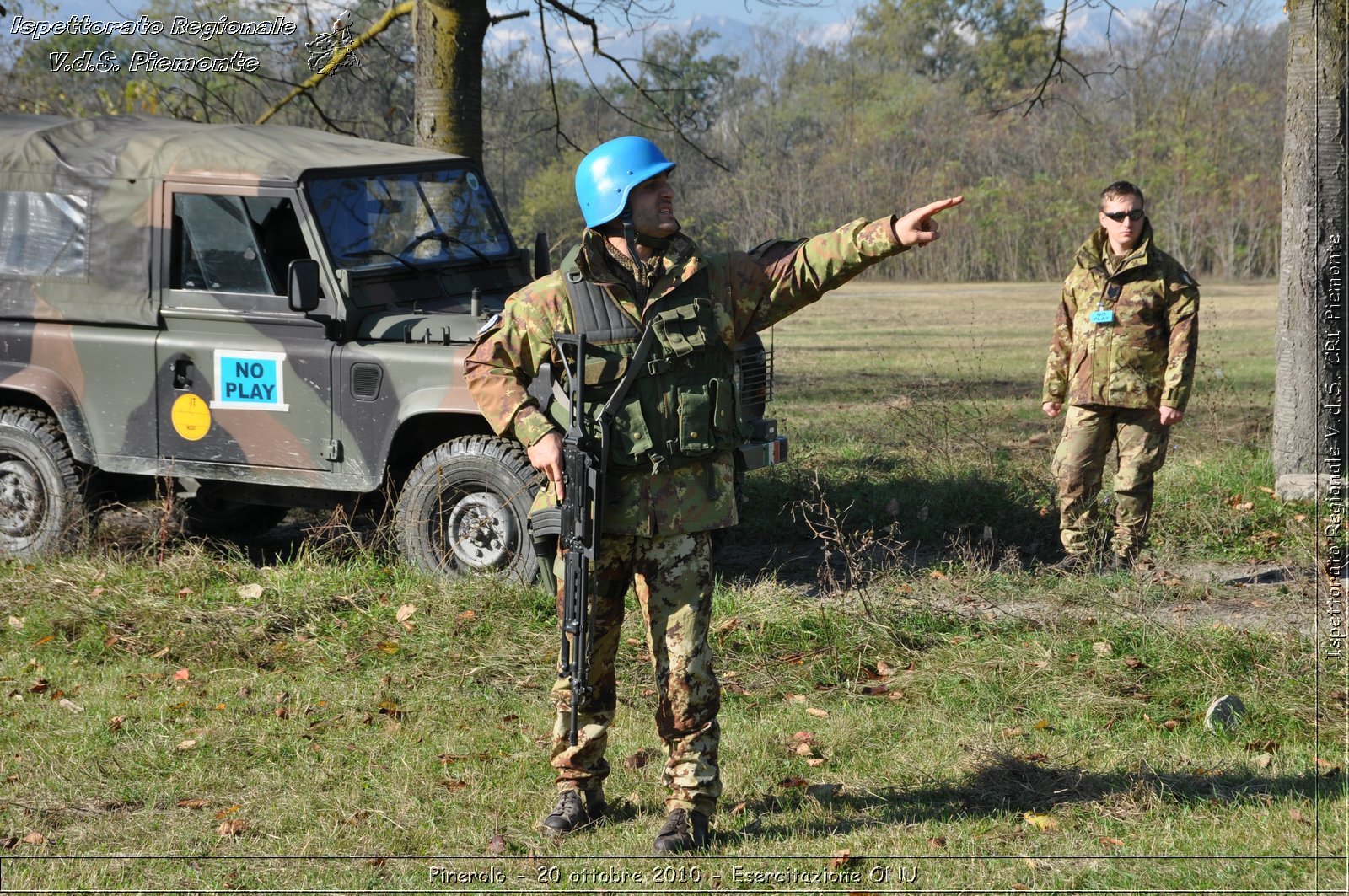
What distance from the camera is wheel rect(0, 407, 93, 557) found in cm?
717

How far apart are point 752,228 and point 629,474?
104 ft

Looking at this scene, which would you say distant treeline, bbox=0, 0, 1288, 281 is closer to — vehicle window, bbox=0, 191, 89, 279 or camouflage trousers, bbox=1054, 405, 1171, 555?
vehicle window, bbox=0, 191, 89, 279

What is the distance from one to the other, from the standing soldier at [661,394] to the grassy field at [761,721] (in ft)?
1.31

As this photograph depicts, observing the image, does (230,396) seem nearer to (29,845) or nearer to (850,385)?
(29,845)

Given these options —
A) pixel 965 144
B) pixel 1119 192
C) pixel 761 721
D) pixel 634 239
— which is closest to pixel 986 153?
pixel 965 144

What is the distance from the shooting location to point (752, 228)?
1378 inches

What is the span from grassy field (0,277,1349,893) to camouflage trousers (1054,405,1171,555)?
263 millimetres

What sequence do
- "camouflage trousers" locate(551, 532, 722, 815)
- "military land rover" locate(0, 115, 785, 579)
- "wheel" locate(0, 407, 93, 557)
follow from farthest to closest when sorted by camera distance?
"wheel" locate(0, 407, 93, 557) < "military land rover" locate(0, 115, 785, 579) < "camouflage trousers" locate(551, 532, 722, 815)

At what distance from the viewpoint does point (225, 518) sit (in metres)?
8.13

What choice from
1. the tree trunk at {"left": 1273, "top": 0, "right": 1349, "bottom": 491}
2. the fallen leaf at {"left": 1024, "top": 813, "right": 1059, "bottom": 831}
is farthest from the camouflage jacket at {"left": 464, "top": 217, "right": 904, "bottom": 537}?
the tree trunk at {"left": 1273, "top": 0, "right": 1349, "bottom": 491}

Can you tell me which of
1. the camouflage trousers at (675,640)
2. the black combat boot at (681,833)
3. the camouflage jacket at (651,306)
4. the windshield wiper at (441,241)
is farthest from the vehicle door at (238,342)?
the black combat boot at (681,833)

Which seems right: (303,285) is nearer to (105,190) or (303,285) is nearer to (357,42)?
(105,190)

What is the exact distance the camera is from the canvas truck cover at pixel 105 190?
22.8 ft

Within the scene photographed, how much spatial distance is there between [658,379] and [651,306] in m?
0.21
